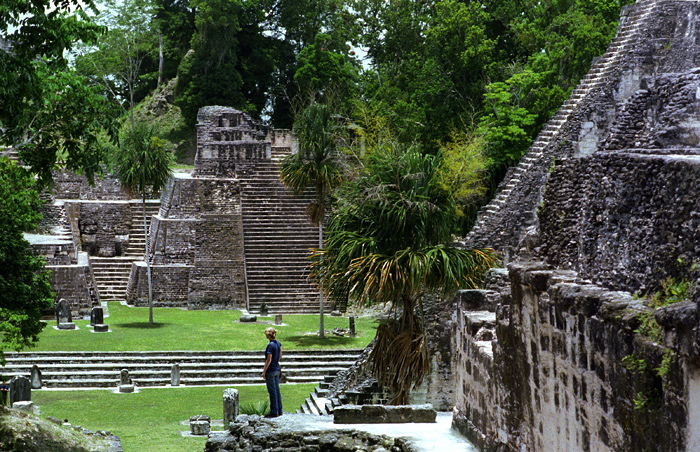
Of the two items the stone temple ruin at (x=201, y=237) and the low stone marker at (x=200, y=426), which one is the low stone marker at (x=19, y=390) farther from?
the stone temple ruin at (x=201, y=237)

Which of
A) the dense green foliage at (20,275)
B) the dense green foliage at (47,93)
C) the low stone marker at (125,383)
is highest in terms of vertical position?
the dense green foliage at (47,93)

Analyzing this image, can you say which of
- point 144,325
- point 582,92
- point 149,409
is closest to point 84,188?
point 144,325

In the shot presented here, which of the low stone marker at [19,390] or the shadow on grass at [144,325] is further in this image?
the shadow on grass at [144,325]

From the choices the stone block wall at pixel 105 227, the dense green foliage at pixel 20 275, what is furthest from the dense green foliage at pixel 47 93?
the stone block wall at pixel 105 227

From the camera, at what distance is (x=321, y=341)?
73.5 feet

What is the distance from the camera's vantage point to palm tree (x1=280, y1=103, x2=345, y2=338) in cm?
2391

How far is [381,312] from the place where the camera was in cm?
2570

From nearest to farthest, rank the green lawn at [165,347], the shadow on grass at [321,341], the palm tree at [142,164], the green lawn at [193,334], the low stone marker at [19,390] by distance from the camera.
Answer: the green lawn at [165,347], the low stone marker at [19,390], the green lawn at [193,334], the shadow on grass at [321,341], the palm tree at [142,164]

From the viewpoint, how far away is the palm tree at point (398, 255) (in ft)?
39.2

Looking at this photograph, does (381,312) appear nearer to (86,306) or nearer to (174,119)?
(86,306)

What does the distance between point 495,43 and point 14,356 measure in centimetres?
1747

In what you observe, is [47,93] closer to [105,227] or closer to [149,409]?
[149,409]

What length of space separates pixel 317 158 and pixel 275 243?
20.0ft

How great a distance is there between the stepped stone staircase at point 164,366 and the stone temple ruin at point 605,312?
10487mm
